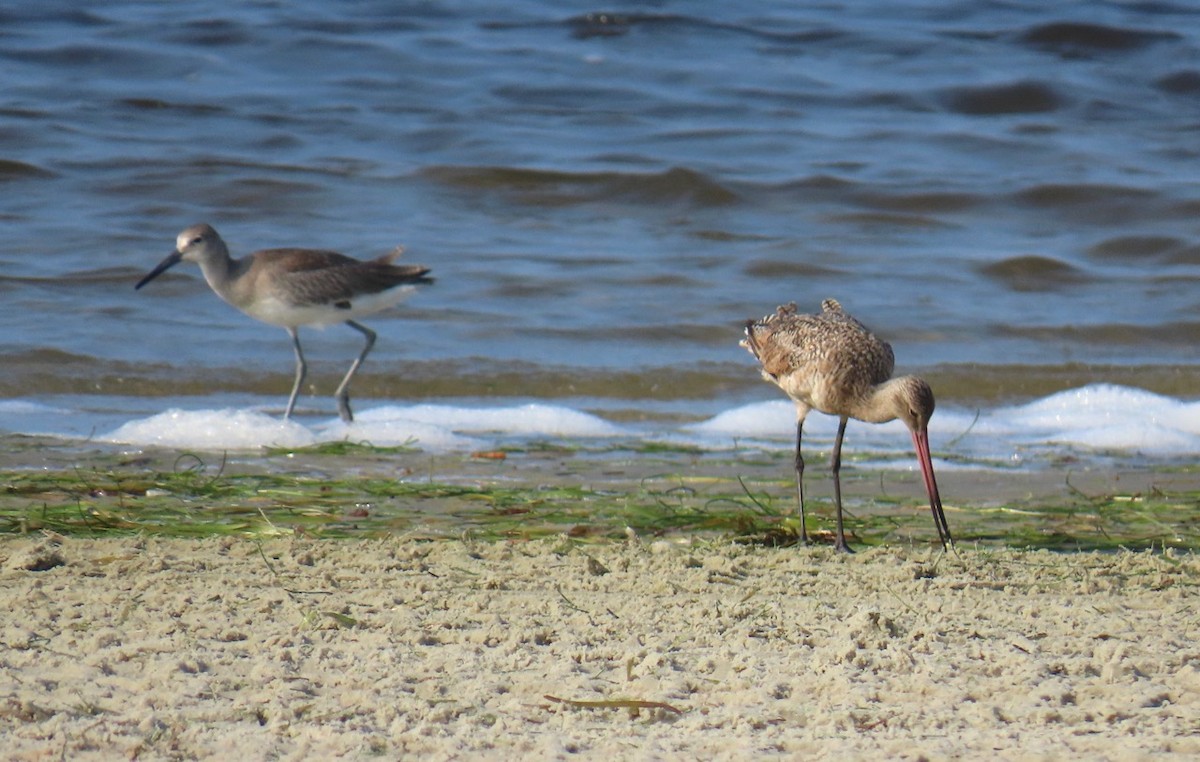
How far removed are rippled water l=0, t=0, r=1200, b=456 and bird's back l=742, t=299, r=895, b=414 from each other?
240 cm

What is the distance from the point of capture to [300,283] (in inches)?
311

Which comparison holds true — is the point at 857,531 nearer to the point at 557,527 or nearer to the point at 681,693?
the point at 557,527

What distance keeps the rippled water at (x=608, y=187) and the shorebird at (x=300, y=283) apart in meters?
0.40

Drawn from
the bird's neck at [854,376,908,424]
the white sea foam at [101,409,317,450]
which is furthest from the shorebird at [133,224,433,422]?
the bird's neck at [854,376,908,424]

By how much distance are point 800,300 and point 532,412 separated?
294 centimetres

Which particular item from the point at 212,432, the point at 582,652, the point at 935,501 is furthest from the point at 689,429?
the point at 582,652

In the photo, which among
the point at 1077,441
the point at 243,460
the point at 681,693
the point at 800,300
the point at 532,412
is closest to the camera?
the point at 681,693

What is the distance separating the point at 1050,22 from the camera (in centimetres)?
1769

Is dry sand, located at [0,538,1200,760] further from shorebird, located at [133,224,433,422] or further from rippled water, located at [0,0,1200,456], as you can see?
shorebird, located at [133,224,433,422]

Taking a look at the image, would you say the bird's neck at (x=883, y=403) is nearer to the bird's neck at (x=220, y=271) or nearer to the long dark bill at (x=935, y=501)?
the long dark bill at (x=935, y=501)

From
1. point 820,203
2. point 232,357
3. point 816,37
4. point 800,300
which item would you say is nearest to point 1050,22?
point 816,37

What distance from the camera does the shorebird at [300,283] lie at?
311 inches

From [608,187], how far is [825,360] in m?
7.49

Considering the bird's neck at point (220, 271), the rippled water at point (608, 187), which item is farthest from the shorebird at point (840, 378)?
the bird's neck at point (220, 271)
